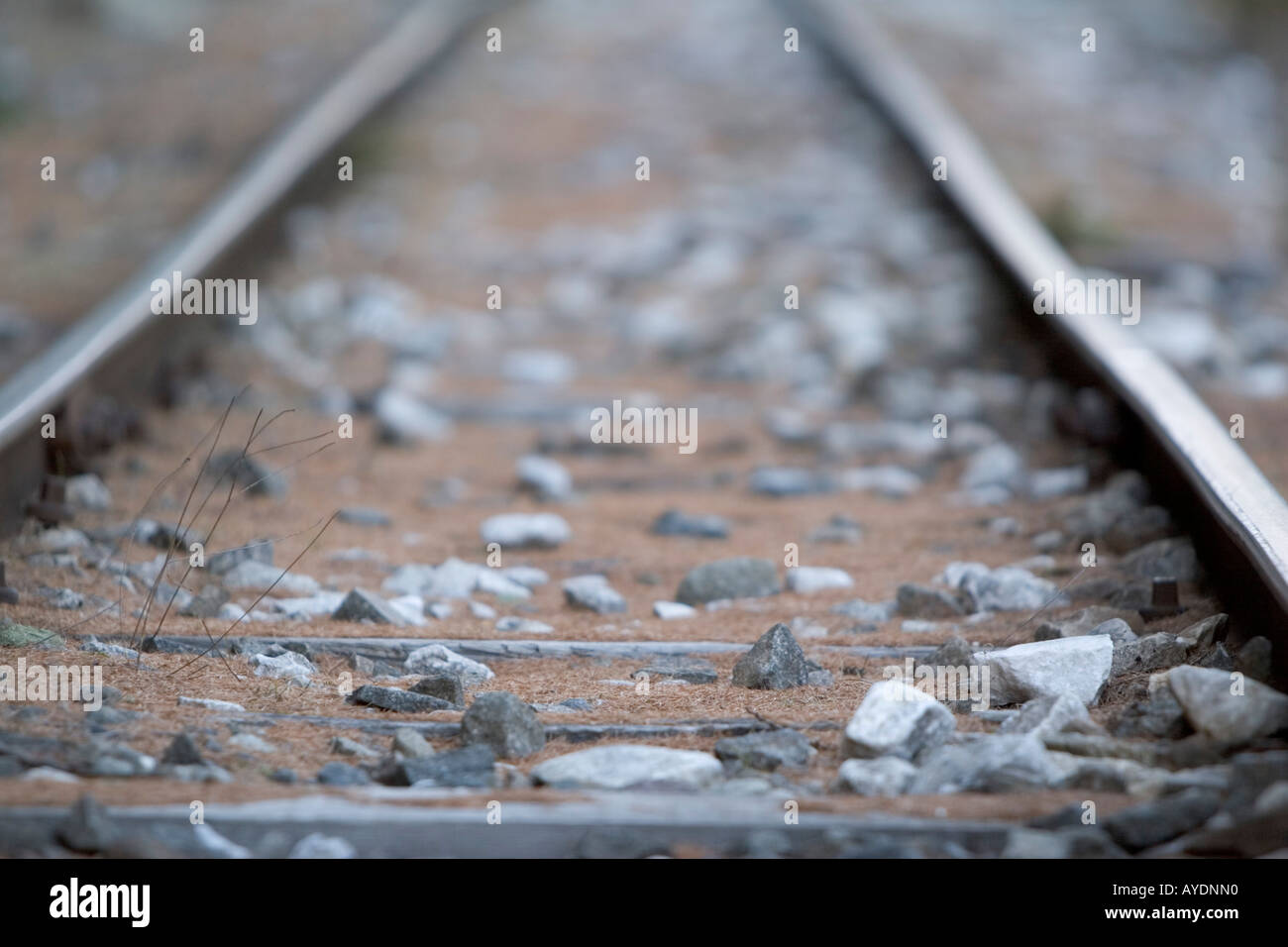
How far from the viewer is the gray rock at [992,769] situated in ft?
6.69

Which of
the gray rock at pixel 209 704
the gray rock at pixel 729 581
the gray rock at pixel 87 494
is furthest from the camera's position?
the gray rock at pixel 87 494

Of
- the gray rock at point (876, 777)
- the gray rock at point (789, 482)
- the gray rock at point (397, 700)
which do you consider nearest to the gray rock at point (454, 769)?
the gray rock at point (397, 700)

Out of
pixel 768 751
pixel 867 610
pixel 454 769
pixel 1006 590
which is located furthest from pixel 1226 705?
pixel 454 769

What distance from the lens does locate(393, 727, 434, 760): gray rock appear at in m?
2.16

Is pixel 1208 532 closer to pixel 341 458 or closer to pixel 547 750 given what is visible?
pixel 547 750

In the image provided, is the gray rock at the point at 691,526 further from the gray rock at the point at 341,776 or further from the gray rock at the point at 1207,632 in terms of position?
the gray rock at the point at 341,776

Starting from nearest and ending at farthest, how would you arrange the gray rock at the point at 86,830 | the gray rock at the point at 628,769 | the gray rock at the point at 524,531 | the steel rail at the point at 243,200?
the gray rock at the point at 86,830, the gray rock at the point at 628,769, the steel rail at the point at 243,200, the gray rock at the point at 524,531

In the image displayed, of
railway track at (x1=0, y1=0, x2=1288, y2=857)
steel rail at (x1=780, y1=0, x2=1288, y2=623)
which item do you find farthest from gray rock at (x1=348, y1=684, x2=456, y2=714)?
steel rail at (x1=780, y1=0, x2=1288, y2=623)

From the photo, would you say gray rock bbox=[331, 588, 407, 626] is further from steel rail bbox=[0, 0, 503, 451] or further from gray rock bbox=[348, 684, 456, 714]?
steel rail bbox=[0, 0, 503, 451]

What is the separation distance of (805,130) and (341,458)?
4904 millimetres

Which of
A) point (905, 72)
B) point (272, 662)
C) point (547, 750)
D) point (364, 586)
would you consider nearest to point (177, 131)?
point (905, 72)

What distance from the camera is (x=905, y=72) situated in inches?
307

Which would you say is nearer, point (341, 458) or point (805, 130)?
point (341, 458)

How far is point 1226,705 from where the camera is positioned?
6.82 feet
